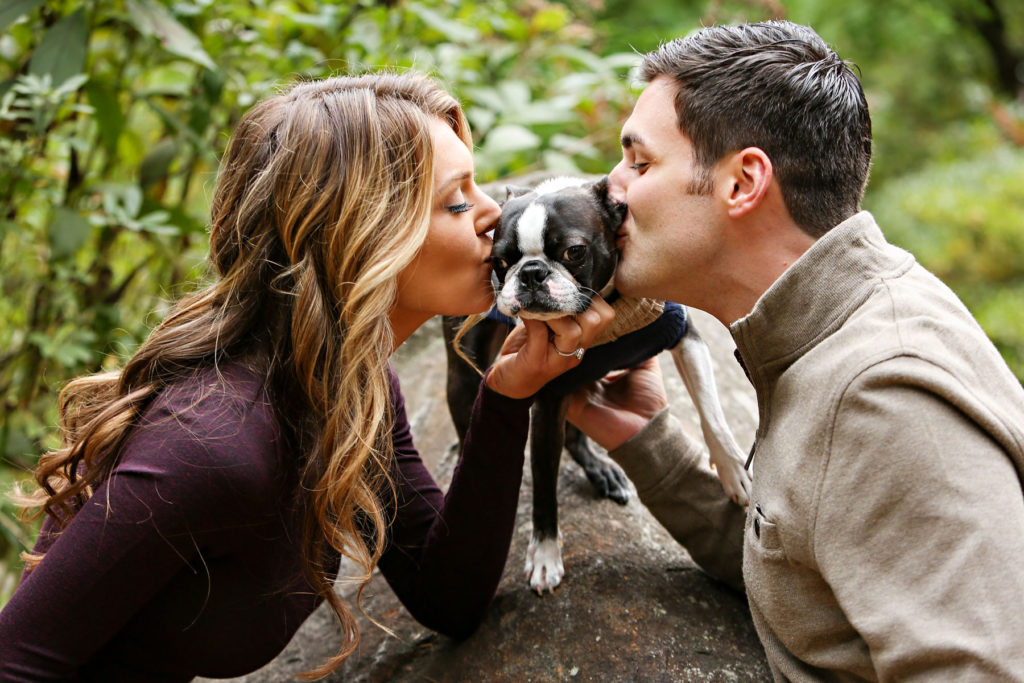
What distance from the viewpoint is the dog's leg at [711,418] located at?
230 centimetres

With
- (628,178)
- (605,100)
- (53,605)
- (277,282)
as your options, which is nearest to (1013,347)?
(605,100)

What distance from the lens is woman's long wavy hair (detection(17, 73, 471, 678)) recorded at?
1750 millimetres

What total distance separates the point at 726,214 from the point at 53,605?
5.03ft

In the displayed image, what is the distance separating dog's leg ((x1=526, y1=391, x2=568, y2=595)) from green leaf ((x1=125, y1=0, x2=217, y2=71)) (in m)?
1.80

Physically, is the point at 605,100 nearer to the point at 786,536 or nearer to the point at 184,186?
the point at 184,186

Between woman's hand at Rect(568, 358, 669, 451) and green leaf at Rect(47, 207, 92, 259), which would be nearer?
woman's hand at Rect(568, 358, 669, 451)

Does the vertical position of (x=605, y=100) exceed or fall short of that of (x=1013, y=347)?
it exceeds it

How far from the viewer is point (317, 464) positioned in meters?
1.79

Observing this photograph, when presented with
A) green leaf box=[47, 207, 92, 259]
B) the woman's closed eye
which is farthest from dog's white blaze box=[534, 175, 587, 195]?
green leaf box=[47, 207, 92, 259]

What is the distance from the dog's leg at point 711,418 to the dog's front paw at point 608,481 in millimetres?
363

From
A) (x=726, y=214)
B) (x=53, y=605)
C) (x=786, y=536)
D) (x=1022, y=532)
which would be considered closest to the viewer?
(x=1022, y=532)

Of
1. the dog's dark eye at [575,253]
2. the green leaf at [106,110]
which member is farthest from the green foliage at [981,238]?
the green leaf at [106,110]

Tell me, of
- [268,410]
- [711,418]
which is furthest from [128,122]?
[711,418]

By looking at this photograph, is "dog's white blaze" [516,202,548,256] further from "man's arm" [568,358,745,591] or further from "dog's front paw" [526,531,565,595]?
"dog's front paw" [526,531,565,595]
